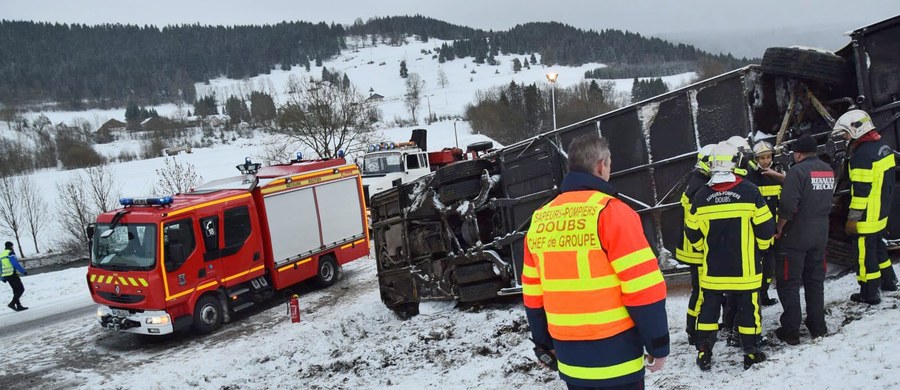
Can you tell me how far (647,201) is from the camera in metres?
6.75

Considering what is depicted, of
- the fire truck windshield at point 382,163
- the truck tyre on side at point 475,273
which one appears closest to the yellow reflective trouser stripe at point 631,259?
the truck tyre on side at point 475,273

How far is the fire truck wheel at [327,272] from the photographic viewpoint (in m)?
11.8

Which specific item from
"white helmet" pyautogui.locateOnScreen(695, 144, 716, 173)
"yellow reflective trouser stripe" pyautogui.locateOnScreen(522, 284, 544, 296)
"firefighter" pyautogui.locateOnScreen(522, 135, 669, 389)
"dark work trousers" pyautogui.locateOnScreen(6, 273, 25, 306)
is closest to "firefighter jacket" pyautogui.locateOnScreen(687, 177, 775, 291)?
"white helmet" pyautogui.locateOnScreen(695, 144, 716, 173)

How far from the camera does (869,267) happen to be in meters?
4.56

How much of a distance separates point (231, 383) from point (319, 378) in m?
1.26

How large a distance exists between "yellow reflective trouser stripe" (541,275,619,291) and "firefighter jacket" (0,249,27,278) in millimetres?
13565

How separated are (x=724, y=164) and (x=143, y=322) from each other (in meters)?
8.54

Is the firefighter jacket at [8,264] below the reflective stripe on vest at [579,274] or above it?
below

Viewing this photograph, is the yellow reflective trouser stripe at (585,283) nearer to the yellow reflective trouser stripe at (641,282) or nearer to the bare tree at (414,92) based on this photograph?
the yellow reflective trouser stripe at (641,282)

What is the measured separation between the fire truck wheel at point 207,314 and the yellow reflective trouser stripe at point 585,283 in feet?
26.7

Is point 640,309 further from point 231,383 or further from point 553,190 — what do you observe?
point 231,383

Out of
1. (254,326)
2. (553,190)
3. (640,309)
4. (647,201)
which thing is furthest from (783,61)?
(254,326)

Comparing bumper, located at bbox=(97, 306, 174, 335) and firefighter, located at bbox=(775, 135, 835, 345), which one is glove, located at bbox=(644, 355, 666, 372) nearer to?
firefighter, located at bbox=(775, 135, 835, 345)

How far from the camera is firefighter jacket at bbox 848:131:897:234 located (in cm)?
462
